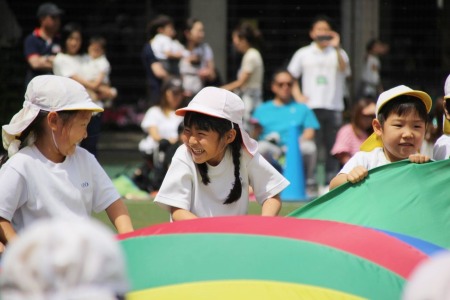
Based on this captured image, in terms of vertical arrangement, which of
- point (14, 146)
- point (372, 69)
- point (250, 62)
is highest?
point (14, 146)

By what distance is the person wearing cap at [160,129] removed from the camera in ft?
37.2

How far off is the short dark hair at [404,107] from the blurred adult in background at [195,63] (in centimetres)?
745

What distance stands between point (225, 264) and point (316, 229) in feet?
2.03

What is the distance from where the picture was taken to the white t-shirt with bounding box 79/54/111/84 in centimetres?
1204

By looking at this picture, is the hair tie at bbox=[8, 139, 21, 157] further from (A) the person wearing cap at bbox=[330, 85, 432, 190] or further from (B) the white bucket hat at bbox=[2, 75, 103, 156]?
(A) the person wearing cap at bbox=[330, 85, 432, 190]

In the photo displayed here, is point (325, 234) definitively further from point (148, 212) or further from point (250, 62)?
point (250, 62)

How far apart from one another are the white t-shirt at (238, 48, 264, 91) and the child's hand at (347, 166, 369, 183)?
7.71 m

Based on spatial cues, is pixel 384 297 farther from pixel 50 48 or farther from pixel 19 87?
pixel 19 87

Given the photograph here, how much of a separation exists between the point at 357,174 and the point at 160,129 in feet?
20.7

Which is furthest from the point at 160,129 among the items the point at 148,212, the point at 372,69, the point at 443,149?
the point at 443,149

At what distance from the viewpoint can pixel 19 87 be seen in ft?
45.9

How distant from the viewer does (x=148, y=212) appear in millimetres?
9539

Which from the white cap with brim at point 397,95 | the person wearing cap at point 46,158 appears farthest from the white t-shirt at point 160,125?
the person wearing cap at point 46,158

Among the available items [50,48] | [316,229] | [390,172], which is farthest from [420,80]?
[316,229]
